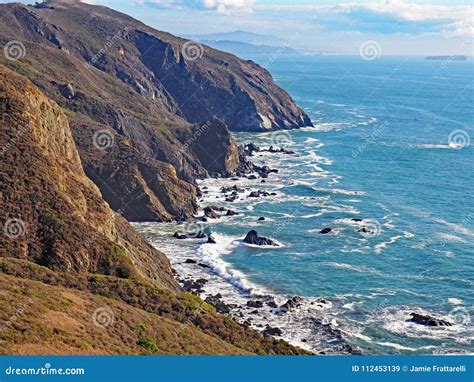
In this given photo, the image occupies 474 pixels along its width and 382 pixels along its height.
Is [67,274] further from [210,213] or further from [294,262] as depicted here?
[210,213]

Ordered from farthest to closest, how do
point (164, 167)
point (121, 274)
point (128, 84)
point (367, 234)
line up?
point (128, 84), point (164, 167), point (367, 234), point (121, 274)

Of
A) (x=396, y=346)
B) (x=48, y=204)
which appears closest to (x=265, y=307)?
(x=396, y=346)

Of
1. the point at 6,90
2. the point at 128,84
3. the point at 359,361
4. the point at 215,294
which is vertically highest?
the point at 128,84

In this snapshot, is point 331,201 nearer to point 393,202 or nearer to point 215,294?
point 393,202

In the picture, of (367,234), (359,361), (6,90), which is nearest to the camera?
(359,361)

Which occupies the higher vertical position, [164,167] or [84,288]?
[164,167]

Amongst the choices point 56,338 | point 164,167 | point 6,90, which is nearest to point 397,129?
point 164,167

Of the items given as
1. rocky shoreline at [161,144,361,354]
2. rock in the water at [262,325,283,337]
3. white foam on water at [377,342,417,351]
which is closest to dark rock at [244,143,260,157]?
rocky shoreline at [161,144,361,354]
